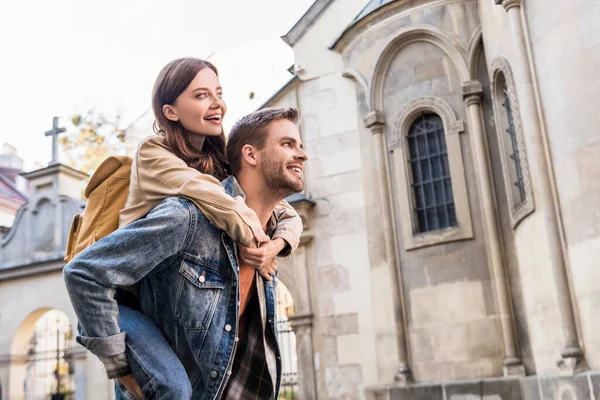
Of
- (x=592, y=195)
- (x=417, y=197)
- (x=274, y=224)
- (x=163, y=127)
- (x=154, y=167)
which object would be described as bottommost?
(x=274, y=224)

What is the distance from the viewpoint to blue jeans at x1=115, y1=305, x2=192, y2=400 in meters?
1.69

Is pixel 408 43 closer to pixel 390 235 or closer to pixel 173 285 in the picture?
pixel 390 235

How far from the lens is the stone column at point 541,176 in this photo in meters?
6.32

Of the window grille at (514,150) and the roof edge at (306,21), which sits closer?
the window grille at (514,150)

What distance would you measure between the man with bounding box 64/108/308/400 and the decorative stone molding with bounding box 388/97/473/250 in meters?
7.63

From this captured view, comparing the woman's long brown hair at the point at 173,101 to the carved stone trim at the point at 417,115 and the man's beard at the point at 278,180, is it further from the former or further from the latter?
the carved stone trim at the point at 417,115

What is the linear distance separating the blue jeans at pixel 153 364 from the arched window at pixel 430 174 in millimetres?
8319

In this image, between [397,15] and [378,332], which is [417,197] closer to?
[378,332]

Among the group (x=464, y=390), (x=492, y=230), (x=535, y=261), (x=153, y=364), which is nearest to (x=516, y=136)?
(x=535, y=261)

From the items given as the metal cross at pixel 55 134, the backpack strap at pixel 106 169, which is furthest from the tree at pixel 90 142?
the backpack strap at pixel 106 169

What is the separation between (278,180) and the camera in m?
2.05

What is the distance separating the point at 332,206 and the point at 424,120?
2.04 metres

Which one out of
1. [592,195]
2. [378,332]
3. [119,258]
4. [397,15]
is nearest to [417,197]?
[378,332]

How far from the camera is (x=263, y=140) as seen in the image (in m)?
2.09
